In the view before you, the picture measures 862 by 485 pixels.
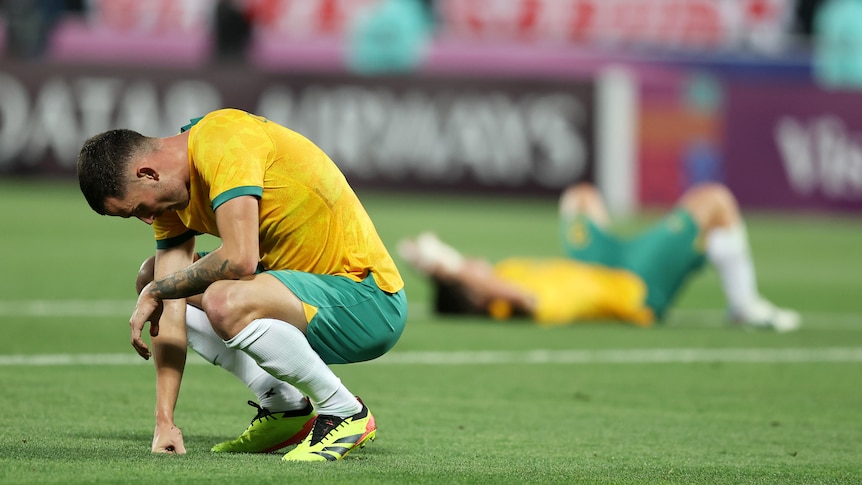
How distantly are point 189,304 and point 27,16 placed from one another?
59.2 ft

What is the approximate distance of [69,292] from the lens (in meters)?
11.3

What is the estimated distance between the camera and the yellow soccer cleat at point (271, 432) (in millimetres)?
5594

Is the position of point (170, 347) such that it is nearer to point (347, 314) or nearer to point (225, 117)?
point (347, 314)

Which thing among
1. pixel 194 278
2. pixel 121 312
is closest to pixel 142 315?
pixel 194 278

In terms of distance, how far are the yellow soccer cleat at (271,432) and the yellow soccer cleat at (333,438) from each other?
0.19 metres

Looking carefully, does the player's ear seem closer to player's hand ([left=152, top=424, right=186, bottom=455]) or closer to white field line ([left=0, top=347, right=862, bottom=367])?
player's hand ([left=152, top=424, right=186, bottom=455])

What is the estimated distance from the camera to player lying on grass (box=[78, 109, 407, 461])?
509cm

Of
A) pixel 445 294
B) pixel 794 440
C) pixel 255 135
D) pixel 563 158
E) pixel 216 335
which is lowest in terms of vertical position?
pixel 563 158

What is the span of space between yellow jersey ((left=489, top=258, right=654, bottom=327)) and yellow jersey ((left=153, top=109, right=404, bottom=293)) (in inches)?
189

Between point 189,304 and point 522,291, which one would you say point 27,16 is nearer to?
point 522,291

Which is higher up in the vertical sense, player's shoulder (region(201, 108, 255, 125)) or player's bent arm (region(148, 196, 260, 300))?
player's shoulder (region(201, 108, 255, 125))

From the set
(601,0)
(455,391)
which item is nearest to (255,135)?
(455,391)

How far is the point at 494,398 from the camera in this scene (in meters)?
7.33

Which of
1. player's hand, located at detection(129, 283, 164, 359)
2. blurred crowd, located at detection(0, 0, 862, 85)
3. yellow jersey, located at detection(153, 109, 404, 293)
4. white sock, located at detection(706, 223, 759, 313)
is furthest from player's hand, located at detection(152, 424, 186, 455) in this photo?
blurred crowd, located at detection(0, 0, 862, 85)
